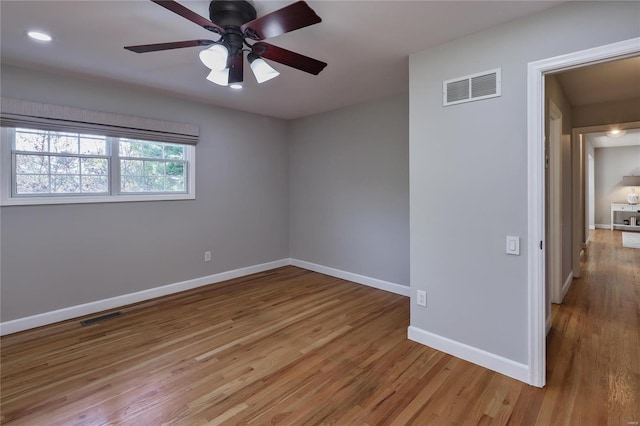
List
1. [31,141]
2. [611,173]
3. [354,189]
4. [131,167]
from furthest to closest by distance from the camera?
[611,173] < [354,189] < [131,167] < [31,141]

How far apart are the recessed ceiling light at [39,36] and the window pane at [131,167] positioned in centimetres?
145

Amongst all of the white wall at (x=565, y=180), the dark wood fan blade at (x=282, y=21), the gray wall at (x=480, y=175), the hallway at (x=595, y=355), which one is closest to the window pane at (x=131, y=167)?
the dark wood fan blade at (x=282, y=21)

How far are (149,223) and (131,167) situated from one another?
2.33 feet

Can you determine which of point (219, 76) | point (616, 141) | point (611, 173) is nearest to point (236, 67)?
point (219, 76)

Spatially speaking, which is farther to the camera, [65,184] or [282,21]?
[65,184]

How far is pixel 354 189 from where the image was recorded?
439 centimetres

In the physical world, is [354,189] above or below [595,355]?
above

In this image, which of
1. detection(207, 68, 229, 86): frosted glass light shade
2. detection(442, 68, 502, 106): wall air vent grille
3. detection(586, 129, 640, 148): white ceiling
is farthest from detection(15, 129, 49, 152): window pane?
detection(586, 129, 640, 148): white ceiling

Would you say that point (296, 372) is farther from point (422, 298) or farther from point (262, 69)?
point (262, 69)

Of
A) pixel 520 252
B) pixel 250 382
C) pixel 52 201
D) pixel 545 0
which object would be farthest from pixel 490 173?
pixel 52 201

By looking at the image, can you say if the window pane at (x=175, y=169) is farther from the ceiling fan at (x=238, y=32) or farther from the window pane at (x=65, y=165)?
the ceiling fan at (x=238, y=32)

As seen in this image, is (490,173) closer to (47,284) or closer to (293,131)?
(293,131)

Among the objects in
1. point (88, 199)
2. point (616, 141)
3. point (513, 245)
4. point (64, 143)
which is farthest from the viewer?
point (616, 141)

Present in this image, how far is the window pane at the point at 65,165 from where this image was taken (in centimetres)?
→ 316
